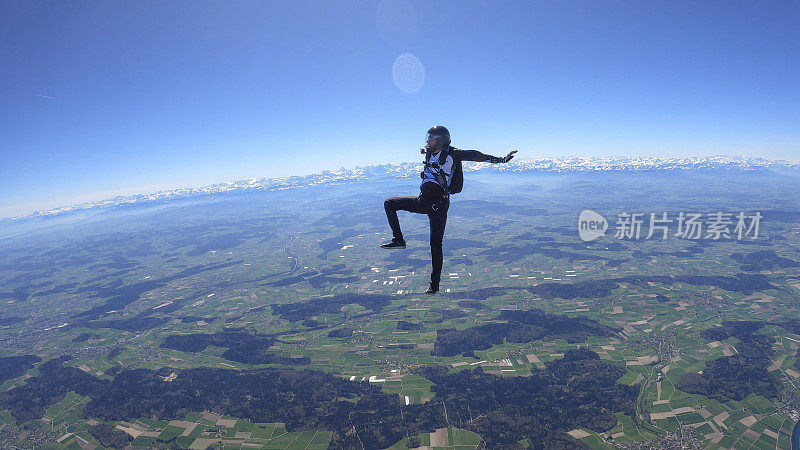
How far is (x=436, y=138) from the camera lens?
29.9ft

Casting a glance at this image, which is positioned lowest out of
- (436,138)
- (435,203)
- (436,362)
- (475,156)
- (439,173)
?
(436,362)

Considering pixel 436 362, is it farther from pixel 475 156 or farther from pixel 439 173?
pixel 475 156

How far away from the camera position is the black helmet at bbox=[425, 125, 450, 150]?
9156mm

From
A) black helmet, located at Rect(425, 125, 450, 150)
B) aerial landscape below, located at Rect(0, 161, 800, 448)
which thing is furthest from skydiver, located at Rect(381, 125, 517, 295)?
aerial landscape below, located at Rect(0, 161, 800, 448)

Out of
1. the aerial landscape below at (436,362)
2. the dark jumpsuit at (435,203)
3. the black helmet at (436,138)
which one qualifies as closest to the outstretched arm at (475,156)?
the dark jumpsuit at (435,203)

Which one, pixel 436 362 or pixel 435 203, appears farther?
pixel 436 362

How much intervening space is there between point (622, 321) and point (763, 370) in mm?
29344

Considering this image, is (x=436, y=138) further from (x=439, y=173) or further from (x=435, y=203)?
(x=435, y=203)

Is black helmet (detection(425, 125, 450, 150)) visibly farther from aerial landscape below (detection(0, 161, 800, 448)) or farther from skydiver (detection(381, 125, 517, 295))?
aerial landscape below (detection(0, 161, 800, 448))

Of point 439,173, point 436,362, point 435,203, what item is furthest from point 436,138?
point 436,362

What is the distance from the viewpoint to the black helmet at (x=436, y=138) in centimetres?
916

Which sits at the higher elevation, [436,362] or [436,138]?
[436,138]

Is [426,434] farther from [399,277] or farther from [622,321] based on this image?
[399,277]

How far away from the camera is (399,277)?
154750mm
